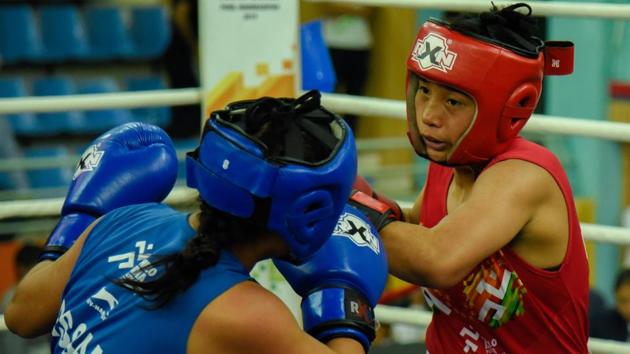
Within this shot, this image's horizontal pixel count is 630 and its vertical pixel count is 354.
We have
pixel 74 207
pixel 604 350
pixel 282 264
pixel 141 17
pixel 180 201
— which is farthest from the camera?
pixel 141 17

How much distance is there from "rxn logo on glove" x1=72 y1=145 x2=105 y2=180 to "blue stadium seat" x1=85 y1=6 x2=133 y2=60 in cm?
554

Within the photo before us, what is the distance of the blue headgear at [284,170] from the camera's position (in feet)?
6.35

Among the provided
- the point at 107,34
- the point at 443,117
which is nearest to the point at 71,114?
the point at 107,34

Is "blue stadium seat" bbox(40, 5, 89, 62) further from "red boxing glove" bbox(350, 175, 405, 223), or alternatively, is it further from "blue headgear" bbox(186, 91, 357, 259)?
"blue headgear" bbox(186, 91, 357, 259)

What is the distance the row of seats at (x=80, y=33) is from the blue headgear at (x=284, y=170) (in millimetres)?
5834

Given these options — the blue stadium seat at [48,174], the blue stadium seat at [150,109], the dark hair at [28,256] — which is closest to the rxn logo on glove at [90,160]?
the dark hair at [28,256]

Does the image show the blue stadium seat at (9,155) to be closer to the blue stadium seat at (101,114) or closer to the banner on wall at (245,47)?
the blue stadium seat at (101,114)

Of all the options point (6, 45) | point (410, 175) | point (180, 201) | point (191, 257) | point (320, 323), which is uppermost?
point (191, 257)

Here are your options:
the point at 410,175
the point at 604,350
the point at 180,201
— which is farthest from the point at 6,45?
the point at 604,350

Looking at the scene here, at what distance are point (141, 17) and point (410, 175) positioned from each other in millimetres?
2088

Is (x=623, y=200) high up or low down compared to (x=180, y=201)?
down

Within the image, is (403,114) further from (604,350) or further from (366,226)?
(366,226)

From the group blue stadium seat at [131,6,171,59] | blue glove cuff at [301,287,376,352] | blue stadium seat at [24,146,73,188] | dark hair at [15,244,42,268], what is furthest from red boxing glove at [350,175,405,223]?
blue stadium seat at [131,6,171,59]

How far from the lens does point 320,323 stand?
2023mm
